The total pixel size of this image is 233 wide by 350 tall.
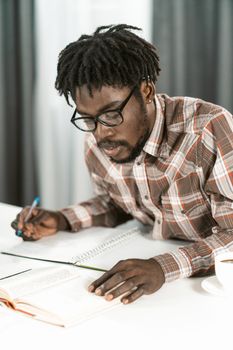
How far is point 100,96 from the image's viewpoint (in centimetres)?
130

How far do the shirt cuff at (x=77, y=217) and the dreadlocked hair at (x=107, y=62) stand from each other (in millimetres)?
424

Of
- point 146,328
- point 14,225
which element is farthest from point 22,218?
point 146,328

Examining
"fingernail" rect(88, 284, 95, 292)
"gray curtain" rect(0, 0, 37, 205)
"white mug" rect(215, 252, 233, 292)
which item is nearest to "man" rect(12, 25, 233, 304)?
"fingernail" rect(88, 284, 95, 292)

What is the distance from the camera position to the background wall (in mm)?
2229

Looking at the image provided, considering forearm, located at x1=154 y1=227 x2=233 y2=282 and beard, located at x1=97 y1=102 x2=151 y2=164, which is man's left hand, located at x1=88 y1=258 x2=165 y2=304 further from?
beard, located at x1=97 y1=102 x2=151 y2=164

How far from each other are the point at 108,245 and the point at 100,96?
420mm

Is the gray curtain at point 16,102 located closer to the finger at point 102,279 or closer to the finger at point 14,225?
the finger at point 14,225

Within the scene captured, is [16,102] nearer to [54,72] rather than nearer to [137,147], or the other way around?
[54,72]

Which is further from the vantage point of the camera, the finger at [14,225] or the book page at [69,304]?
the finger at [14,225]

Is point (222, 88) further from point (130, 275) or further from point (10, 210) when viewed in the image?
point (130, 275)

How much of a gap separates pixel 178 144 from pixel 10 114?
158 cm

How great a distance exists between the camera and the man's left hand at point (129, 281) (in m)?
1.13

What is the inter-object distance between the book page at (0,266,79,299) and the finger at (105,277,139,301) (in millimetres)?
148

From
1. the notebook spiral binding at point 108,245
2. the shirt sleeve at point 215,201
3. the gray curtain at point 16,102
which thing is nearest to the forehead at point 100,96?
the shirt sleeve at point 215,201
